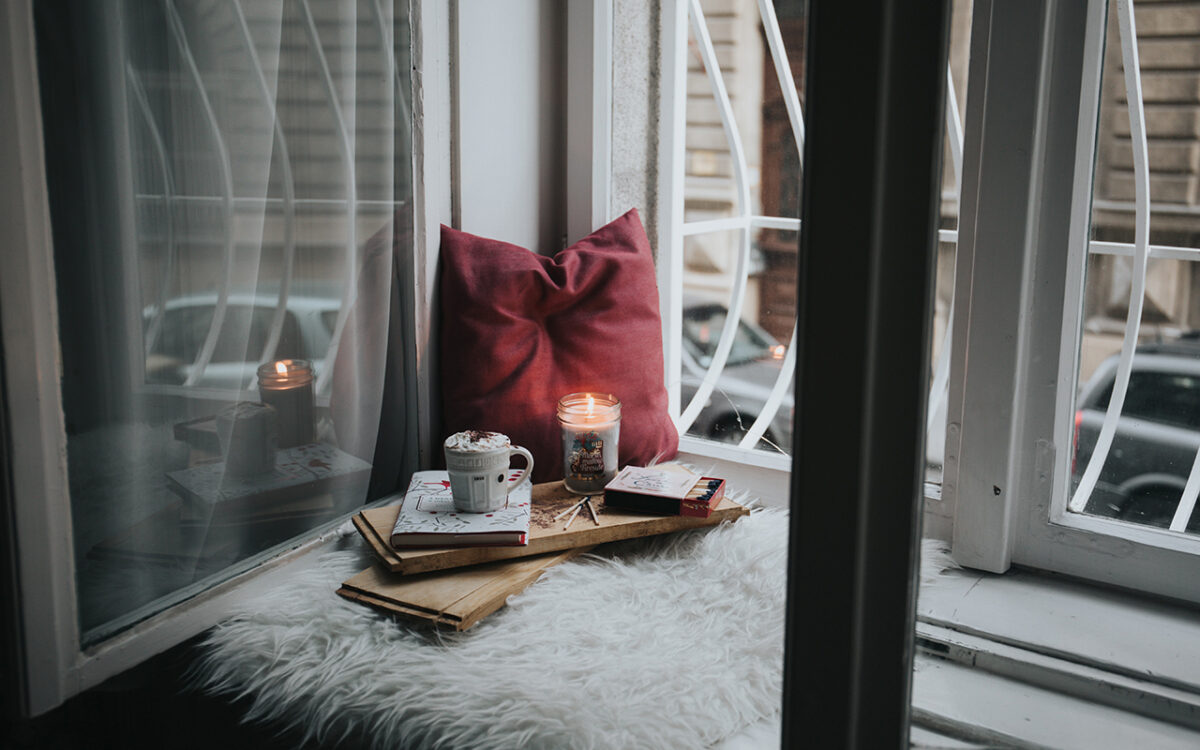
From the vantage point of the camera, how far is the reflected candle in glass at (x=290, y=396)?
1097 millimetres

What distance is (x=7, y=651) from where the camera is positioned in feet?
2.84

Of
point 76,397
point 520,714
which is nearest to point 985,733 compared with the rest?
point 520,714

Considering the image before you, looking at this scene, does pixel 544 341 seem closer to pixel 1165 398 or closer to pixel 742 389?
pixel 742 389

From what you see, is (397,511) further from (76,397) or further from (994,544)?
(994,544)

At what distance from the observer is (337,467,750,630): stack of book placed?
3.25 ft

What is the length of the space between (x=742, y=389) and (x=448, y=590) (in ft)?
2.65

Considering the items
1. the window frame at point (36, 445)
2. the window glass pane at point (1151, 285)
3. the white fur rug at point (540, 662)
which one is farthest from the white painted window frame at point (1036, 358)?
the window frame at point (36, 445)

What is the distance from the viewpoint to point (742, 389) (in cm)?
164

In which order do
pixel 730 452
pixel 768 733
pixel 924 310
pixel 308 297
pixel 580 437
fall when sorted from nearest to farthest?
pixel 924 310 < pixel 768 733 < pixel 308 297 < pixel 580 437 < pixel 730 452

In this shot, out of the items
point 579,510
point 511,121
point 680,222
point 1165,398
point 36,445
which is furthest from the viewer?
point 680,222

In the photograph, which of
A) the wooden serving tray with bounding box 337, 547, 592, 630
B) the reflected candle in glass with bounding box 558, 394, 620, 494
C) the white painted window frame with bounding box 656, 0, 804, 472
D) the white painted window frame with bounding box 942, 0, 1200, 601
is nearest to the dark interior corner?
the wooden serving tray with bounding box 337, 547, 592, 630

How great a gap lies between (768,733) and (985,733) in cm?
27

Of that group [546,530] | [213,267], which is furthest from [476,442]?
[213,267]

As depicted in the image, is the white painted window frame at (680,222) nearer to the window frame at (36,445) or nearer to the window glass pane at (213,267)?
the window glass pane at (213,267)
